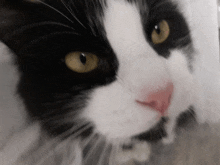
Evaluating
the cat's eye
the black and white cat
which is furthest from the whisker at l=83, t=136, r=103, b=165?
the cat's eye

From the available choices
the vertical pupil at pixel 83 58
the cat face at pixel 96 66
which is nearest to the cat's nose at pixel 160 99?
the cat face at pixel 96 66

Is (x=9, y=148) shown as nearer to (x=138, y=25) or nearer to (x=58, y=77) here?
(x=58, y=77)

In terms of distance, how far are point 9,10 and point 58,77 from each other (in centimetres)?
11

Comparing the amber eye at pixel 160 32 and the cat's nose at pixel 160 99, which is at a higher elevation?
the amber eye at pixel 160 32

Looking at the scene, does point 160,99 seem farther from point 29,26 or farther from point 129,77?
point 29,26

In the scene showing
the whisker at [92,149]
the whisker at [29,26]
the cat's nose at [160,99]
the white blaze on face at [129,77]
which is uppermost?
the whisker at [29,26]

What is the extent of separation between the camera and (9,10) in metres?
0.31

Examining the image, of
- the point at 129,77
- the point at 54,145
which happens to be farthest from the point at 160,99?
the point at 54,145

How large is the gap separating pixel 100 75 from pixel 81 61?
4 cm

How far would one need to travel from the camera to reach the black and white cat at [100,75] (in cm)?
31

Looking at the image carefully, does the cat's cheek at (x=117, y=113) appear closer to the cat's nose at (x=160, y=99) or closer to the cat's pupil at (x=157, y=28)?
the cat's nose at (x=160, y=99)

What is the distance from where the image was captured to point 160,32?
374 millimetres

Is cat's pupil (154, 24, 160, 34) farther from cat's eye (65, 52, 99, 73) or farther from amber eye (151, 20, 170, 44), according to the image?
cat's eye (65, 52, 99, 73)

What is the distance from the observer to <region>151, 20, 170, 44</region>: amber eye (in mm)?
365
